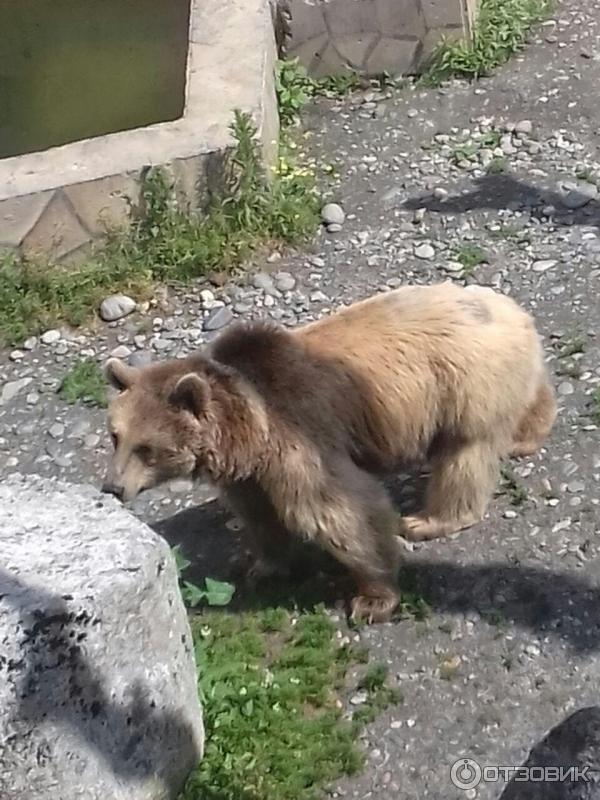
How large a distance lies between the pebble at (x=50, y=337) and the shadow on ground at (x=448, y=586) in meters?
1.62

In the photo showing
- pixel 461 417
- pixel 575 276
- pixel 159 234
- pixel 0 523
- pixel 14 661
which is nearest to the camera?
pixel 14 661

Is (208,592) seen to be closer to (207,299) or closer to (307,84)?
(207,299)

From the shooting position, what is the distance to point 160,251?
6.87 metres

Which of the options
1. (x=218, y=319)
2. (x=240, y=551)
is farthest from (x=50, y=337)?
(x=240, y=551)

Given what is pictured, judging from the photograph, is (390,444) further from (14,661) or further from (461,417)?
(14,661)

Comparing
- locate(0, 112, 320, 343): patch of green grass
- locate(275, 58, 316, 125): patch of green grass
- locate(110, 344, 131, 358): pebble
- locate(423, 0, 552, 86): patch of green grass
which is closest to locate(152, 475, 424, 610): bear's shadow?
locate(110, 344, 131, 358): pebble

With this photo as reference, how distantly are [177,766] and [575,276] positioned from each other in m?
3.44

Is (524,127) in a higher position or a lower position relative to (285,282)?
higher

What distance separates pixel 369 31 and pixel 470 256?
85.9 inches

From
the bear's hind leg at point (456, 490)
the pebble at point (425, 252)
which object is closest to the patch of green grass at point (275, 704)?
the bear's hind leg at point (456, 490)

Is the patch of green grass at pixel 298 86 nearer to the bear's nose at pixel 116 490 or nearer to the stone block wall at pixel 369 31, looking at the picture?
the stone block wall at pixel 369 31

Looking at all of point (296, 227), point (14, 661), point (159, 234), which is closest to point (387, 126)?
point (296, 227)

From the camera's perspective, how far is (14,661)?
3.49 meters

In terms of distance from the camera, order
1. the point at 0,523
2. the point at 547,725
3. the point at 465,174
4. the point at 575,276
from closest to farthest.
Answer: the point at 0,523 < the point at 547,725 < the point at 575,276 < the point at 465,174
